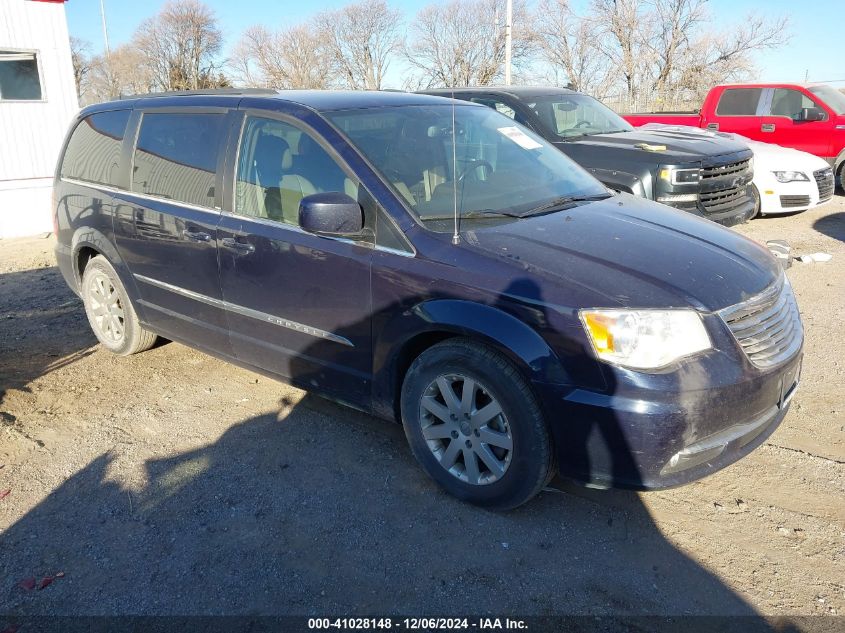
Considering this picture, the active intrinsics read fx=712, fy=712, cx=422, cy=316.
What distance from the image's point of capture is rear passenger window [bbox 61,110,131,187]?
4969mm

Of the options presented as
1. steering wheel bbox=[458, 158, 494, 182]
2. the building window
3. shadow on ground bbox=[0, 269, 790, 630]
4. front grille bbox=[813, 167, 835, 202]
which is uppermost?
the building window

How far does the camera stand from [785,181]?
30.8 feet

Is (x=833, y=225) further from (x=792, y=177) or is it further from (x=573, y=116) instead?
(x=573, y=116)

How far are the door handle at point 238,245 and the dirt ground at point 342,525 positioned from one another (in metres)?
1.05

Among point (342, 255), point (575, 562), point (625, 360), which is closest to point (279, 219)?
point (342, 255)

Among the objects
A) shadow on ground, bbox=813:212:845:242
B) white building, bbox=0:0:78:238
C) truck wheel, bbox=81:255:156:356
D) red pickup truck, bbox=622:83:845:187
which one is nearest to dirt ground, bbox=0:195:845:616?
truck wheel, bbox=81:255:156:356

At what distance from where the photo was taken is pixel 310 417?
432 centimetres

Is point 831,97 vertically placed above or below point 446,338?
above

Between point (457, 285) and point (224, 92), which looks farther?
point (224, 92)

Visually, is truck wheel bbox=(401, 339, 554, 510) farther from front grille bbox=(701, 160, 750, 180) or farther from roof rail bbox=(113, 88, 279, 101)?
front grille bbox=(701, 160, 750, 180)

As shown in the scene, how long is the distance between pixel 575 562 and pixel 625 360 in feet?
2.91

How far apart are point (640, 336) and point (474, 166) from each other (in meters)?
1.56

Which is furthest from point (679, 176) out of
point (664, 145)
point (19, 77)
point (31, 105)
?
point (19, 77)

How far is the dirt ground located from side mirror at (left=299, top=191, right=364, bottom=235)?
49.6 inches
